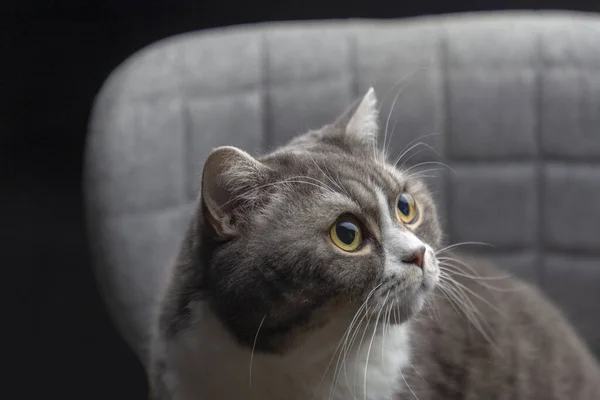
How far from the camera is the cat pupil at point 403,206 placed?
2.87ft

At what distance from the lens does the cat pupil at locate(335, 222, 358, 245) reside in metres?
0.79

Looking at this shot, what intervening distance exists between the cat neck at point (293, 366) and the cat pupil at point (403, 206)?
0.15 m

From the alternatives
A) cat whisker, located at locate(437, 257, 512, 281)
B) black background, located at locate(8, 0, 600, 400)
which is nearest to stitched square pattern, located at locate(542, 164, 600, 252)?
cat whisker, located at locate(437, 257, 512, 281)

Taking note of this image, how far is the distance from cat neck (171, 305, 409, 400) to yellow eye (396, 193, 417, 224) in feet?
0.45

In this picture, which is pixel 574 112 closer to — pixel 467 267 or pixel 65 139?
pixel 467 267

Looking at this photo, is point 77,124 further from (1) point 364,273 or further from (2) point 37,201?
(1) point 364,273

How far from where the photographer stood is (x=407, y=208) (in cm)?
89

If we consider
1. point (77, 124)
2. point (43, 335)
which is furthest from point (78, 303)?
point (77, 124)

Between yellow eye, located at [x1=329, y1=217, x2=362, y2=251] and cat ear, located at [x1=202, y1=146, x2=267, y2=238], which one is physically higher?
cat ear, located at [x1=202, y1=146, x2=267, y2=238]

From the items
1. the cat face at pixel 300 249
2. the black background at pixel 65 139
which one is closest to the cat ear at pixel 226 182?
the cat face at pixel 300 249

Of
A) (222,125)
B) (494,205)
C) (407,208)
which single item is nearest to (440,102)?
(494,205)

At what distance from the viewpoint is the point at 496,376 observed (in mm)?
968

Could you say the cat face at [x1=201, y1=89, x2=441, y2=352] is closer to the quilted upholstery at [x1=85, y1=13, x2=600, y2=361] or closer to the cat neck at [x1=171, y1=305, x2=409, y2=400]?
the cat neck at [x1=171, y1=305, x2=409, y2=400]

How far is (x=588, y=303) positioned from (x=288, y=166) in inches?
34.8
